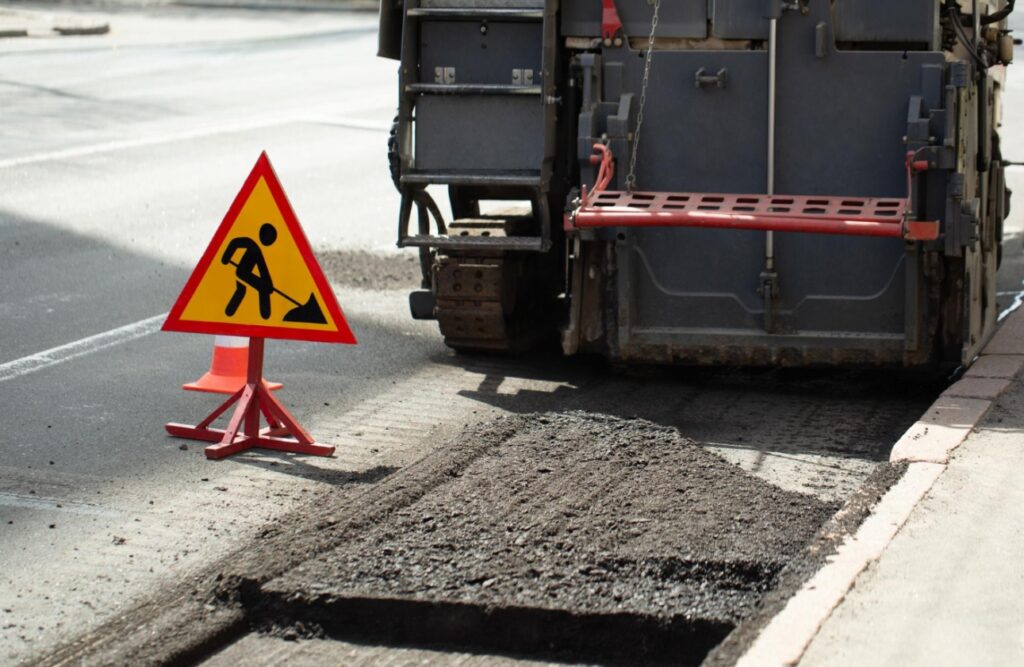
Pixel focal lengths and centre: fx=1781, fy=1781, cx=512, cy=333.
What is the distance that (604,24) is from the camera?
8820 millimetres

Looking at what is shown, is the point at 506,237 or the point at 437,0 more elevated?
the point at 437,0

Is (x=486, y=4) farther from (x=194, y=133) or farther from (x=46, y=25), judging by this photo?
(x=46, y=25)

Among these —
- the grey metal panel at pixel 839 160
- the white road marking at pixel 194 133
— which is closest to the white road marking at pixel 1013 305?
the grey metal panel at pixel 839 160

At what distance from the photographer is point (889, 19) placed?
28.0ft

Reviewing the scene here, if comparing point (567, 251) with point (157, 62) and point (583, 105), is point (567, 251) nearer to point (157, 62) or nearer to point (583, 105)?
point (583, 105)

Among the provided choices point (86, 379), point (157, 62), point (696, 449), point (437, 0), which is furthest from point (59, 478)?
point (157, 62)

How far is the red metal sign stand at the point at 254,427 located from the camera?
7852 millimetres

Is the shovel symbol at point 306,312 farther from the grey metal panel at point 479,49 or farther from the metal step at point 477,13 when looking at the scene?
the metal step at point 477,13

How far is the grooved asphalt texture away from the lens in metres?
5.70

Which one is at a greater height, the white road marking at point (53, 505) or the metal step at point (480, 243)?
the metal step at point (480, 243)

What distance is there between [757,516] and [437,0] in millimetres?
3739

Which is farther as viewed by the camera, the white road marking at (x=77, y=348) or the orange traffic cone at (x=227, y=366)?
the white road marking at (x=77, y=348)

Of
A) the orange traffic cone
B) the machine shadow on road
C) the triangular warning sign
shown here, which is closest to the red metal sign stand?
the machine shadow on road

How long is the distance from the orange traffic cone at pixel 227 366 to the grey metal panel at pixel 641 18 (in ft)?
7.54
